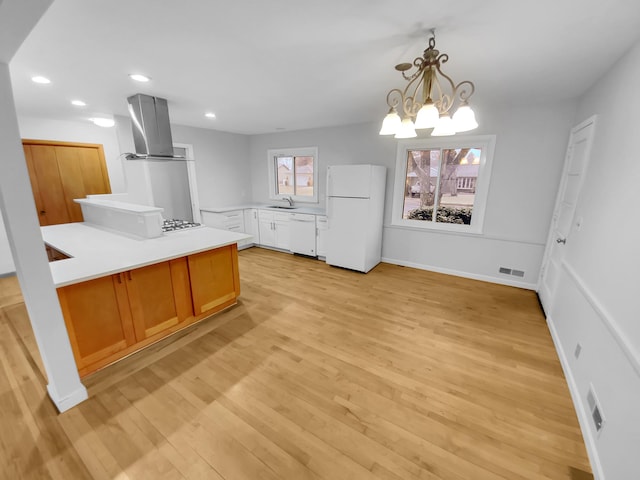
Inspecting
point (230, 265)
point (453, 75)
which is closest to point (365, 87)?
point (453, 75)

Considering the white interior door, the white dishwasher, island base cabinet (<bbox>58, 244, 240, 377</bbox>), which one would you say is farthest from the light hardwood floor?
the white dishwasher

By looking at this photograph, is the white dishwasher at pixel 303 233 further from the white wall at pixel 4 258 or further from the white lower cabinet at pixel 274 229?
the white wall at pixel 4 258

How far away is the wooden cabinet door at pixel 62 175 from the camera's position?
13.6 ft

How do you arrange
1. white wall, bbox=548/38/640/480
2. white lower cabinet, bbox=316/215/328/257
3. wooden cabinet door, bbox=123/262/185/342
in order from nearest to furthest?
white wall, bbox=548/38/640/480 < wooden cabinet door, bbox=123/262/185/342 < white lower cabinet, bbox=316/215/328/257

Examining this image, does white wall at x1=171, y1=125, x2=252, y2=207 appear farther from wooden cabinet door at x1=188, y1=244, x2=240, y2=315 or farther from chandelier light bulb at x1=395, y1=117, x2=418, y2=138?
chandelier light bulb at x1=395, y1=117, x2=418, y2=138

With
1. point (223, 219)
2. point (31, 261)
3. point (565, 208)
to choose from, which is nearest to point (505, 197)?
point (565, 208)

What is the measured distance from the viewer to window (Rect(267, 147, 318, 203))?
5.18m

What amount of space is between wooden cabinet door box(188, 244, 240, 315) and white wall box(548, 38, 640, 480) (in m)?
3.02

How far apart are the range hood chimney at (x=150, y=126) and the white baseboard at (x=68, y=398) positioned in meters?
2.49

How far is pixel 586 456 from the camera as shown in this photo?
1424 millimetres

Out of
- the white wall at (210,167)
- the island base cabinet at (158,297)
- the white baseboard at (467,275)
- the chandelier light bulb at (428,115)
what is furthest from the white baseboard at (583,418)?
the white wall at (210,167)

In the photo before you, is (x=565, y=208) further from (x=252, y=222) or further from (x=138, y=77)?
(x=252, y=222)

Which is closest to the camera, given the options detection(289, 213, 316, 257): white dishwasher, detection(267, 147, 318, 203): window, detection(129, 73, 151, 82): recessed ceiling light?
detection(129, 73, 151, 82): recessed ceiling light

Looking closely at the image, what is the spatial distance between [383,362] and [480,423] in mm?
737
